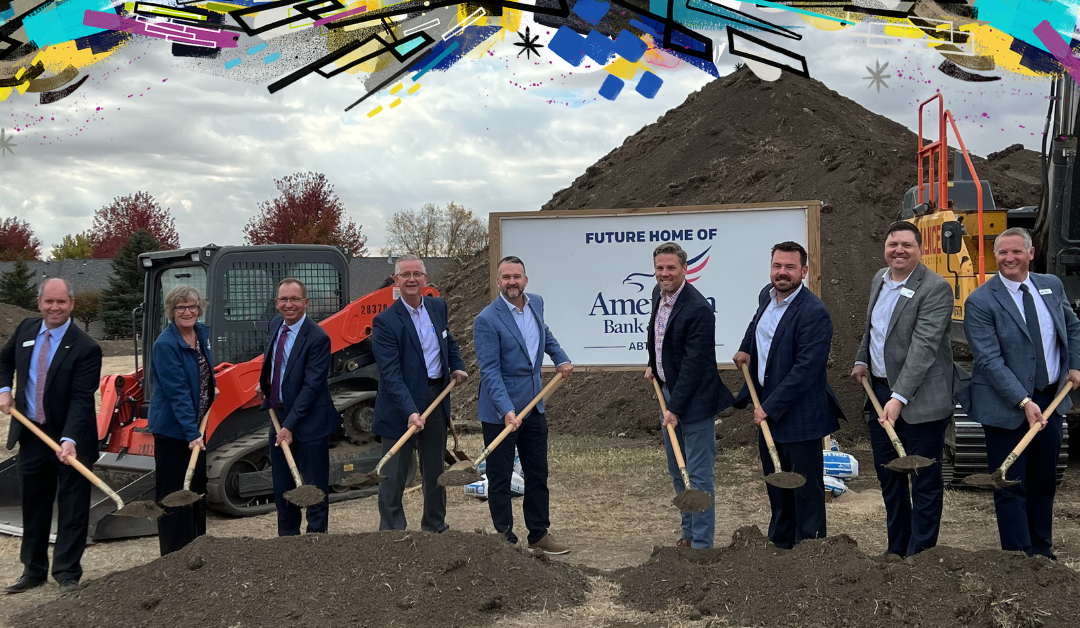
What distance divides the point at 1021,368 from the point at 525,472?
9.88 ft

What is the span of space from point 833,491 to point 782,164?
1053cm

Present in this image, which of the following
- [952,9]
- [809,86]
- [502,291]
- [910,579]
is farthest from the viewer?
[809,86]

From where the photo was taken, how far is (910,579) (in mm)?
4797

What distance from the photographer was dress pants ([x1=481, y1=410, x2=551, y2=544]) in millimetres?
6289

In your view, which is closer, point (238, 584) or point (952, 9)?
point (238, 584)

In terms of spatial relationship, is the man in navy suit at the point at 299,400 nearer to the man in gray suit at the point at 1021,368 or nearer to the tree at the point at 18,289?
the man in gray suit at the point at 1021,368

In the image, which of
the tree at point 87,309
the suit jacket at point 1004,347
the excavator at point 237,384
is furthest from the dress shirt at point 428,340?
the tree at point 87,309

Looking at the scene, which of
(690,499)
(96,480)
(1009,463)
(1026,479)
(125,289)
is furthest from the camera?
(125,289)

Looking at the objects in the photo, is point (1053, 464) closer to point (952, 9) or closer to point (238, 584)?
point (238, 584)

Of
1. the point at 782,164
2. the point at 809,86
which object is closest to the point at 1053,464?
the point at 782,164

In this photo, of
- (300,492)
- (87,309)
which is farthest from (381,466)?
(87,309)

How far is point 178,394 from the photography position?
19.4 ft

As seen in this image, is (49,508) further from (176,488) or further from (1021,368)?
(1021,368)

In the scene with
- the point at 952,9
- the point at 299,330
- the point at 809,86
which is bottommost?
the point at 299,330
